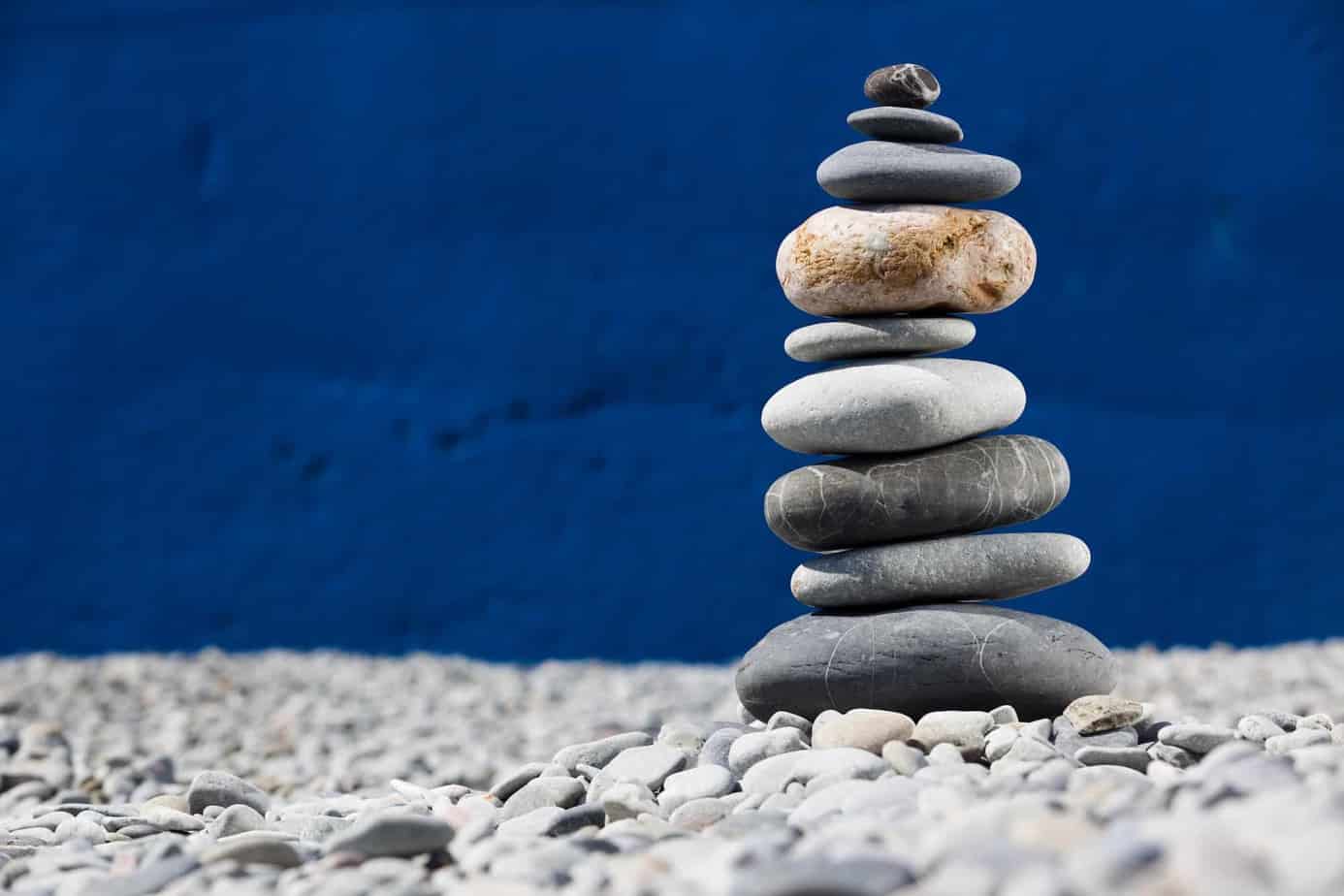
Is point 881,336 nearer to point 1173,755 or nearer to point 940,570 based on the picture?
point 940,570

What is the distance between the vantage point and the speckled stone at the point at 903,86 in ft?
13.5

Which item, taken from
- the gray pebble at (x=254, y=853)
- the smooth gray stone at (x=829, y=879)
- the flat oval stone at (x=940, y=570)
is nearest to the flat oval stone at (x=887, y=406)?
the flat oval stone at (x=940, y=570)

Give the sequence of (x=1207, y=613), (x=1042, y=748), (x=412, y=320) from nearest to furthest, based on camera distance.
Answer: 1. (x=1042, y=748)
2. (x=1207, y=613)
3. (x=412, y=320)

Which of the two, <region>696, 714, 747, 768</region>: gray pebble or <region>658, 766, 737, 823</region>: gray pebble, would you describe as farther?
<region>696, 714, 747, 768</region>: gray pebble

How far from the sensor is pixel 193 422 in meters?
9.46

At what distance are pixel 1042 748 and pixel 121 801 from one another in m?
2.79

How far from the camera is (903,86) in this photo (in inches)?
162

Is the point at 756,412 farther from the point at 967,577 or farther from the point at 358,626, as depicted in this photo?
the point at 967,577

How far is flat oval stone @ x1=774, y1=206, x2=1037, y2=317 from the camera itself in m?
3.91

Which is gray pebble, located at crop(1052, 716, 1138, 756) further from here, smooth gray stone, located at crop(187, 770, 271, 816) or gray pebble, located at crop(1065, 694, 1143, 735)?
smooth gray stone, located at crop(187, 770, 271, 816)

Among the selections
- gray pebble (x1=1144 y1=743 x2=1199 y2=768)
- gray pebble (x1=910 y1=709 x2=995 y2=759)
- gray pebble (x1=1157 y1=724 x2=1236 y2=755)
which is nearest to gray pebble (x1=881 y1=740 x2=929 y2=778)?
gray pebble (x1=910 y1=709 x2=995 y2=759)

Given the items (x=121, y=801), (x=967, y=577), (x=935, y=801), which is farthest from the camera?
(x=121, y=801)

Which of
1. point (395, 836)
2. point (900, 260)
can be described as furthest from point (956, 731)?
point (395, 836)

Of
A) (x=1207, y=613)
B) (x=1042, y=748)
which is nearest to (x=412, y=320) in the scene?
(x=1207, y=613)
